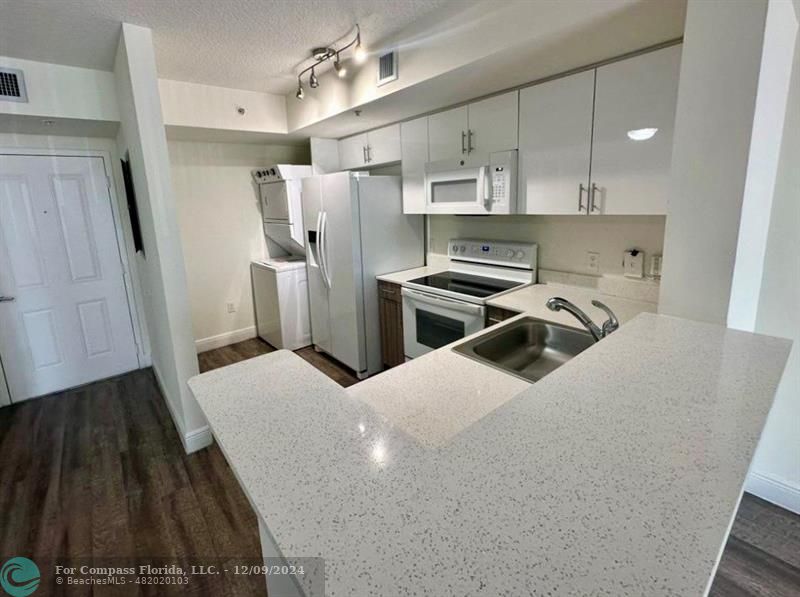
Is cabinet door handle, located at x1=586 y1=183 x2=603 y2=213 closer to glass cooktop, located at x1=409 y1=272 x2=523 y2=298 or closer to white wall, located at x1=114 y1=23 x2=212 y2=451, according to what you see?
glass cooktop, located at x1=409 y1=272 x2=523 y2=298

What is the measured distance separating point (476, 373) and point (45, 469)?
272cm

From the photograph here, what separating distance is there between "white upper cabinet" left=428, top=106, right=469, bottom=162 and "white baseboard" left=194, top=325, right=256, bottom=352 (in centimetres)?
285

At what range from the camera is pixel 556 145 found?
7.13 ft

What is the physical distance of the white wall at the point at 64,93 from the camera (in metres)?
2.43

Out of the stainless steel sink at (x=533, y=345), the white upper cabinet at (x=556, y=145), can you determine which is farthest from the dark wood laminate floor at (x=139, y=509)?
the white upper cabinet at (x=556, y=145)

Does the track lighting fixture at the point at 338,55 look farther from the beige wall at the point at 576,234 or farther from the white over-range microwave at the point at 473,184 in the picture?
the beige wall at the point at 576,234

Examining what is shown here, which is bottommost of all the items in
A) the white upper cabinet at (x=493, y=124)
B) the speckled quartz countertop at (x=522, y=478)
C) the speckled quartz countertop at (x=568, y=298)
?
the speckled quartz countertop at (x=568, y=298)

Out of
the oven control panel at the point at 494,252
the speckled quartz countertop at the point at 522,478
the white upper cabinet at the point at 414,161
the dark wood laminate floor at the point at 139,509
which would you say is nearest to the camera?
the speckled quartz countertop at the point at 522,478

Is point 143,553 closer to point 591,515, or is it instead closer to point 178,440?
point 178,440

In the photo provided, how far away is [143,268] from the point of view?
3.13 metres

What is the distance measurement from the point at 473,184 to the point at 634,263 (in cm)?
108

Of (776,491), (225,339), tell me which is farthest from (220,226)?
(776,491)

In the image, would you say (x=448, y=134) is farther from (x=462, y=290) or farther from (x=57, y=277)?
(x=57, y=277)

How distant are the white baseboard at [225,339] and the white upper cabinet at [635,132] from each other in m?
3.75
